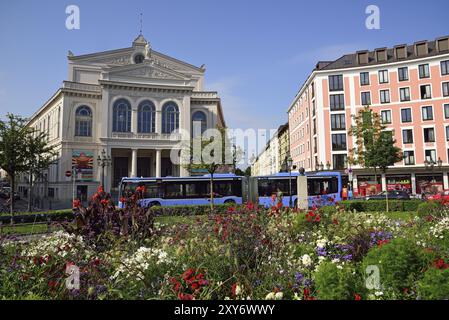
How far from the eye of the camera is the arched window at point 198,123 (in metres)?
44.0

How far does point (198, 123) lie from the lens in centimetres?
4431

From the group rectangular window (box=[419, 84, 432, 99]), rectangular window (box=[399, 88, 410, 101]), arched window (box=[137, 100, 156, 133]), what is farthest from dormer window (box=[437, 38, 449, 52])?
arched window (box=[137, 100, 156, 133])

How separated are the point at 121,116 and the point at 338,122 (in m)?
32.1

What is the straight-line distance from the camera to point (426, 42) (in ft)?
134

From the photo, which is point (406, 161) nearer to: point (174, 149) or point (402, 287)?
point (174, 149)

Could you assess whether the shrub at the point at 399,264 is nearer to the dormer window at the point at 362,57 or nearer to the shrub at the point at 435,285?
the shrub at the point at 435,285

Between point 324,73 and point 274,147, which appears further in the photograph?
point 274,147

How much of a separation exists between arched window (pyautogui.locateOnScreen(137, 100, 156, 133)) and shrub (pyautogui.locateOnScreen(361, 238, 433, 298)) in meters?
39.8

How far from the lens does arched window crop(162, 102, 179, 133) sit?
1655 inches

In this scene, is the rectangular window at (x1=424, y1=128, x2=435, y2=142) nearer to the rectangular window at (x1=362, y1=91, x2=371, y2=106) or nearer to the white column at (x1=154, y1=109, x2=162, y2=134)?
the rectangular window at (x1=362, y1=91, x2=371, y2=106)

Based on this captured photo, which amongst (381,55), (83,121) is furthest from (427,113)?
(83,121)

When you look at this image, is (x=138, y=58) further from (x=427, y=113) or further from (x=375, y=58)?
(x=427, y=113)
